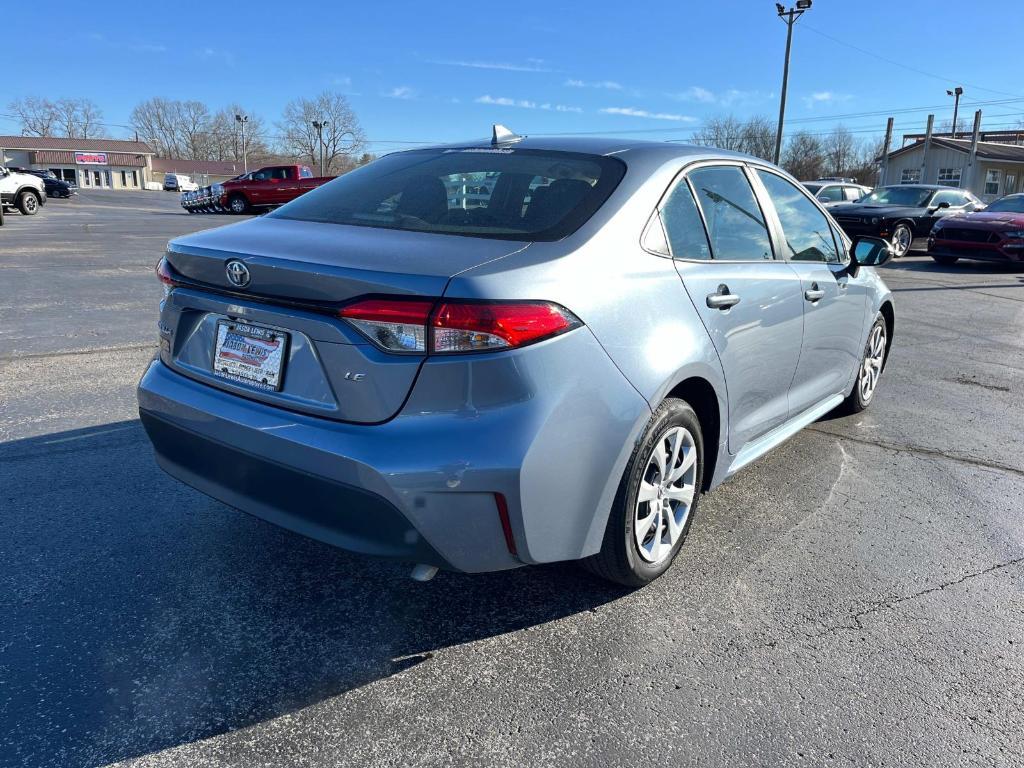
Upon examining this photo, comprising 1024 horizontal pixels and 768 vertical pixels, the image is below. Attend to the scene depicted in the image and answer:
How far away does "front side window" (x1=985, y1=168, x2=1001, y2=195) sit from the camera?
48.0m

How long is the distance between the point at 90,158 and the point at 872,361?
102033 mm

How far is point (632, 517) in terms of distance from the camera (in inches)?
106

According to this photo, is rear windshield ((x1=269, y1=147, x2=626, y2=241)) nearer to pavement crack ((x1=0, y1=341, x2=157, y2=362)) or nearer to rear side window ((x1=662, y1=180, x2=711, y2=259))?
rear side window ((x1=662, y1=180, x2=711, y2=259))

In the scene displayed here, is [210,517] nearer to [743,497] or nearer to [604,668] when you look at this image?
[604,668]

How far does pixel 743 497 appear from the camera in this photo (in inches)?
153

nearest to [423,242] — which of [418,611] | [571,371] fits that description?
[571,371]

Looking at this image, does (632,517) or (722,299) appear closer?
(632,517)

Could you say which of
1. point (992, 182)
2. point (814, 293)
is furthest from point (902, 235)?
point (992, 182)

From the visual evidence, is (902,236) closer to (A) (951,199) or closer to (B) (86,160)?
(A) (951,199)

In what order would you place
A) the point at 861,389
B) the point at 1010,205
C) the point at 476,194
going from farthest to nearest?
the point at 1010,205
the point at 861,389
the point at 476,194

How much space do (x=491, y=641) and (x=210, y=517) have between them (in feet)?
5.01

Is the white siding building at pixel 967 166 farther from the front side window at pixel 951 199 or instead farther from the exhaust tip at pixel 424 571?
the exhaust tip at pixel 424 571

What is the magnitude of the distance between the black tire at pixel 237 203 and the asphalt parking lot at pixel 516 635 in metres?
27.7

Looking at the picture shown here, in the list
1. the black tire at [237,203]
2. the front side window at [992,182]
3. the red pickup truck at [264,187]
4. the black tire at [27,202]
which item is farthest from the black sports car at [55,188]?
the front side window at [992,182]
